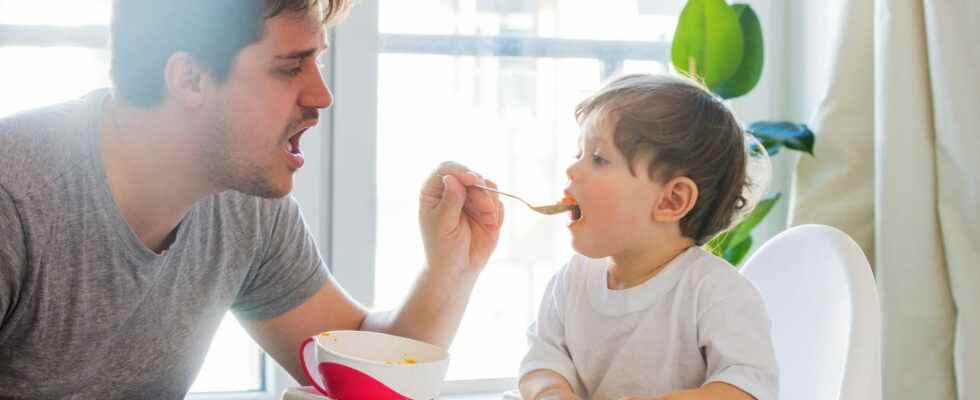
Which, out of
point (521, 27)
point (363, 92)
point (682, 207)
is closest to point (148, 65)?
point (682, 207)

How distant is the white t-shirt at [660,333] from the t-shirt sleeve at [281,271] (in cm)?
44

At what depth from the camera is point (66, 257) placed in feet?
4.56

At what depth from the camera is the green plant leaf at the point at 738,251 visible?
2479mm

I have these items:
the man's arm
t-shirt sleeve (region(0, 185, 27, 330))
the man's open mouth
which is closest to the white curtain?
the man's arm

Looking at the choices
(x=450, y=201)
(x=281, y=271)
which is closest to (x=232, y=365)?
(x=281, y=271)

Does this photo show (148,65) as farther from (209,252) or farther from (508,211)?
(508,211)

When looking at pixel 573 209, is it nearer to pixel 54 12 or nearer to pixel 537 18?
pixel 537 18

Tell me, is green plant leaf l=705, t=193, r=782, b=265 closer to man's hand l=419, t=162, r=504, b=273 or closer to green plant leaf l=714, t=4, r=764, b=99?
green plant leaf l=714, t=4, r=764, b=99

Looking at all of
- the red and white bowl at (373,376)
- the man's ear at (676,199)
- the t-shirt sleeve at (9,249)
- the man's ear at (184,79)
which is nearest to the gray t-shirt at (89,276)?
the t-shirt sleeve at (9,249)

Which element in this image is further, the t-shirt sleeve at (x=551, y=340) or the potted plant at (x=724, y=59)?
the potted plant at (x=724, y=59)

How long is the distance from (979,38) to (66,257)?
1544 millimetres

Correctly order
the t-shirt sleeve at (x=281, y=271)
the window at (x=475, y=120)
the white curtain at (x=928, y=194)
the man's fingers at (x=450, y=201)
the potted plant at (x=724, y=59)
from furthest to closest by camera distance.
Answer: the window at (x=475, y=120) < the potted plant at (x=724, y=59) < the white curtain at (x=928, y=194) < the t-shirt sleeve at (x=281, y=271) < the man's fingers at (x=450, y=201)

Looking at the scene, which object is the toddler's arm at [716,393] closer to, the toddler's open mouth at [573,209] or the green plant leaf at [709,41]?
the toddler's open mouth at [573,209]

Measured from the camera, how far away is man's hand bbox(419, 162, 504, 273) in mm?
1565
